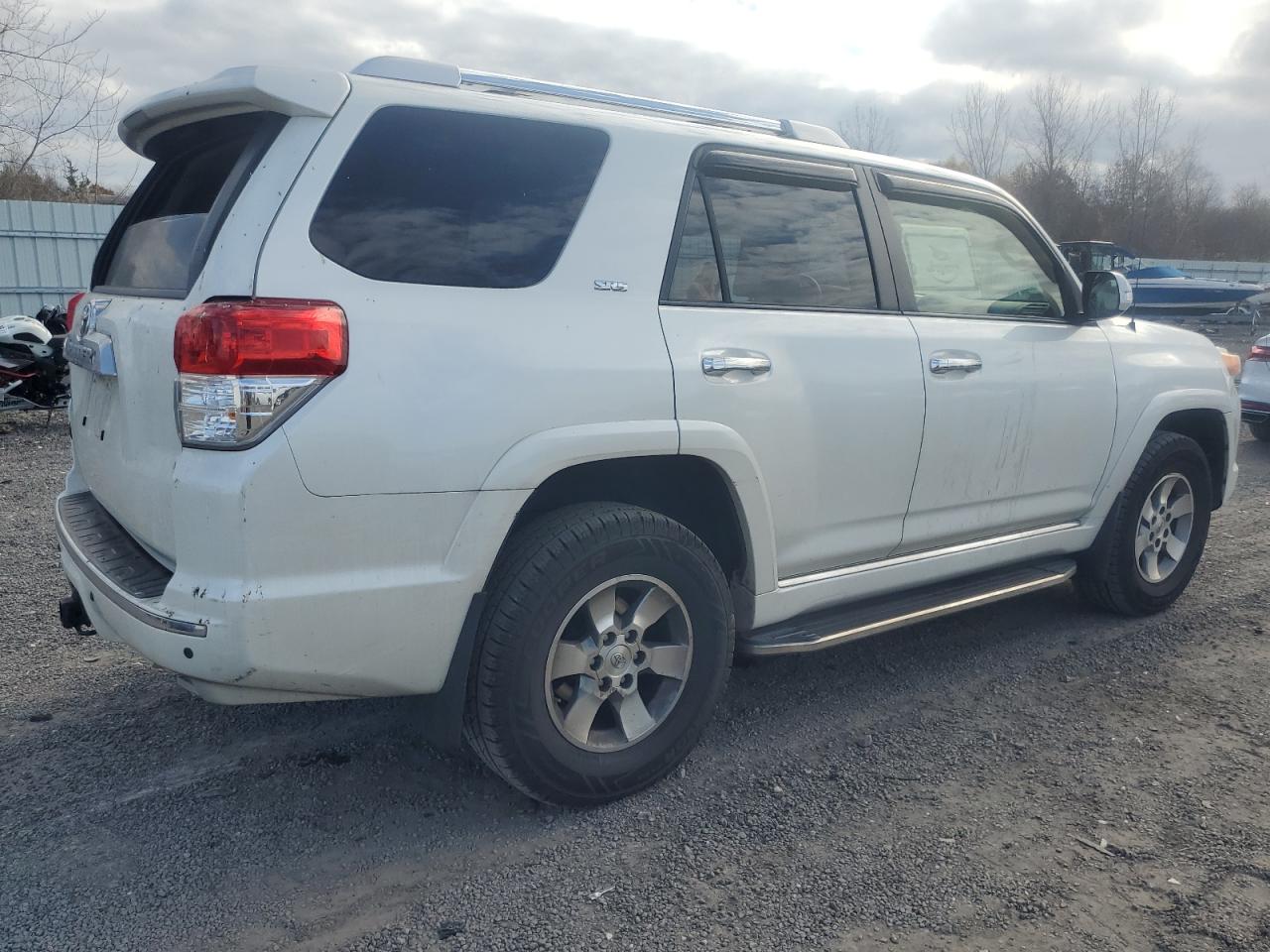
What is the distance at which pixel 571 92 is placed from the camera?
10.7 feet

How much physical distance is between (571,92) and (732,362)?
0.99 metres

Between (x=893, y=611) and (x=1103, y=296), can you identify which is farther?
(x=1103, y=296)

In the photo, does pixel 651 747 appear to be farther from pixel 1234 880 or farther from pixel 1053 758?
pixel 1234 880

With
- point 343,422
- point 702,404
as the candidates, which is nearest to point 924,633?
point 702,404

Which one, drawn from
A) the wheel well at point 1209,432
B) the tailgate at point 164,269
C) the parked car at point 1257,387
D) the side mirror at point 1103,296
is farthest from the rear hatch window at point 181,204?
the parked car at point 1257,387

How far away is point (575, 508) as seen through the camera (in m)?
2.95

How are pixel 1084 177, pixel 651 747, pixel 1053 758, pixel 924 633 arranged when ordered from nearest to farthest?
pixel 651 747
pixel 1053 758
pixel 924 633
pixel 1084 177

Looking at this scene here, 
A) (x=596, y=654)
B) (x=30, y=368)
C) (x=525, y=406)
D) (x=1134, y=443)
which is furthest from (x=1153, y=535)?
(x=30, y=368)

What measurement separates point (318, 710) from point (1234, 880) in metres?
2.91

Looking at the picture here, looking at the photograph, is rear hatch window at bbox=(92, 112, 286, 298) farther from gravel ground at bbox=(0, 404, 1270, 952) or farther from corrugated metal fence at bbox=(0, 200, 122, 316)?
corrugated metal fence at bbox=(0, 200, 122, 316)

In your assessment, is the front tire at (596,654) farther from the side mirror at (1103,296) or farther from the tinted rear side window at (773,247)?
the side mirror at (1103,296)

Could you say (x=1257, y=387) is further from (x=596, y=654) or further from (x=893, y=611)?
(x=596, y=654)

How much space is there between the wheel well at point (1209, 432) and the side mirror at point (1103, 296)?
730mm

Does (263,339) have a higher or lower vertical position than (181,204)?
lower
